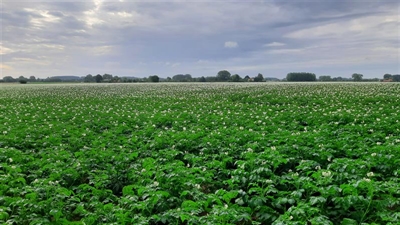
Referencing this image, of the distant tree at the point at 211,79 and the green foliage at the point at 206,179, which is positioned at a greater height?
the distant tree at the point at 211,79

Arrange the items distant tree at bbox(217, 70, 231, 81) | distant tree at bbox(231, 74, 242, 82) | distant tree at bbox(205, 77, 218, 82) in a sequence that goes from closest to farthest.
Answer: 1. distant tree at bbox(231, 74, 242, 82)
2. distant tree at bbox(205, 77, 218, 82)
3. distant tree at bbox(217, 70, 231, 81)

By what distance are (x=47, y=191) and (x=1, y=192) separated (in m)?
1.07

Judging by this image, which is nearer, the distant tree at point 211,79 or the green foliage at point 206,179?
the green foliage at point 206,179

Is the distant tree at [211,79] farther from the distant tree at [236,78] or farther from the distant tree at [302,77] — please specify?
the distant tree at [302,77]

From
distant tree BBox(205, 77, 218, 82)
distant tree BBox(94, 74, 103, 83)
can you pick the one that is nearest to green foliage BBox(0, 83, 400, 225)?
distant tree BBox(205, 77, 218, 82)

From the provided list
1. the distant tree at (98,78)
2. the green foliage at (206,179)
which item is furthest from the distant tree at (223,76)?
the green foliage at (206,179)

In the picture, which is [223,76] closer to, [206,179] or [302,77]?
[302,77]

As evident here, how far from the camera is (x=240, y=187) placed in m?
6.58

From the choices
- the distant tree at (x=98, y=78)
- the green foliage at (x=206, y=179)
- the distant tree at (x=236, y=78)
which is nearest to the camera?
the green foliage at (x=206, y=179)

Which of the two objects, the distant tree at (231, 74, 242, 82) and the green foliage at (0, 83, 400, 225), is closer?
the green foliage at (0, 83, 400, 225)

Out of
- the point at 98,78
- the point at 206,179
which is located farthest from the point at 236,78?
the point at 206,179

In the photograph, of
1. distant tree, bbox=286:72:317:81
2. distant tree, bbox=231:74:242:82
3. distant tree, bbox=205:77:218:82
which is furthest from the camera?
distant tree, bbox=205:77:218:82

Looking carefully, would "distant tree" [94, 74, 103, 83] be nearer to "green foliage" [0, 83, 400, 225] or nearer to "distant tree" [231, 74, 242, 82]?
"distant tree" [231, 74, 242, 82]

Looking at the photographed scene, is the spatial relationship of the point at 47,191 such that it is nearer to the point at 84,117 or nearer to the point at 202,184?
the point at 202,184
